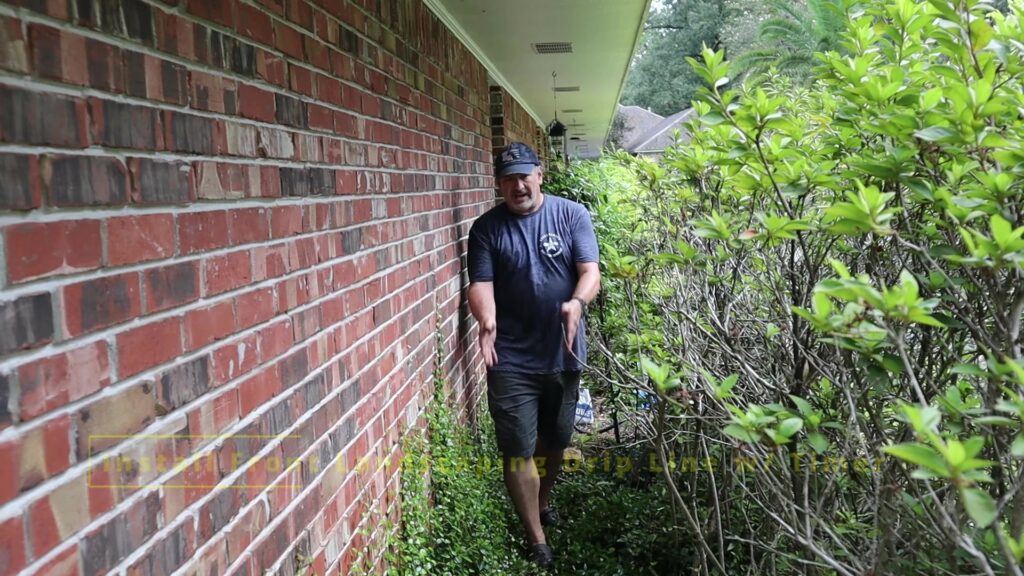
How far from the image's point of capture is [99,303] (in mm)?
1283

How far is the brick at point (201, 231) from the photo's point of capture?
155 centimetres

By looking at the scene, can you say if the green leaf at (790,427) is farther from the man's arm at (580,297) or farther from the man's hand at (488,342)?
the man's hand at (488,342)

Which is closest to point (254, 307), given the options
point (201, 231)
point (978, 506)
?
point (201, 231)

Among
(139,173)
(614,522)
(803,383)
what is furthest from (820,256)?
(614,522)

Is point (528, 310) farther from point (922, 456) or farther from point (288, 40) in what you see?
point (922, 456)

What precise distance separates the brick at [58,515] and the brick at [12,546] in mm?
23

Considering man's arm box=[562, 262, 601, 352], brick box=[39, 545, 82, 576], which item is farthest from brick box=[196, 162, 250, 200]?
man's arm box=[562, 262, 601, 352]

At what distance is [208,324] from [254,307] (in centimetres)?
23

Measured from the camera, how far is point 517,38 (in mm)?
6207

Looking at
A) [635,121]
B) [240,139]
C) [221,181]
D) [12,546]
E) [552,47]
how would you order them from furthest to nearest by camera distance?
1. [635,121]
2. [552,47]
3. [240,139]
4. [221,181]
5. [12,546]

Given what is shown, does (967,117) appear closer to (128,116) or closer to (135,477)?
(128,116)

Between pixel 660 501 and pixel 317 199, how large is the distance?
2.76m

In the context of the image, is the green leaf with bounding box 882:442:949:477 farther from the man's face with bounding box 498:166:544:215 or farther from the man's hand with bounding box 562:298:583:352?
the man's face with bounding box 498:166:544:215

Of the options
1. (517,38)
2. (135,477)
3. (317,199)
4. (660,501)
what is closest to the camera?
(135,477)
